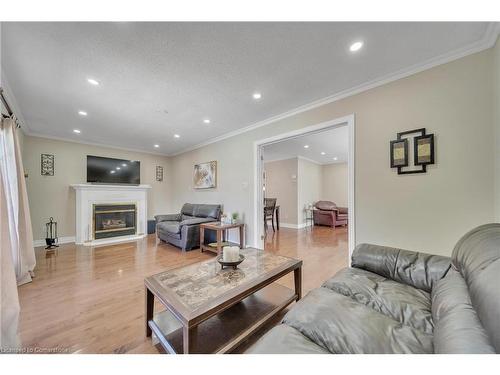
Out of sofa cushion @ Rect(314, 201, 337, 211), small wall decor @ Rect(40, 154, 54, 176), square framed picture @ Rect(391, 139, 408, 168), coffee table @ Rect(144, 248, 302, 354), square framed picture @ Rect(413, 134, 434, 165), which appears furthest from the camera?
sofa cushion @ Rect(314, 201, 337, 211)

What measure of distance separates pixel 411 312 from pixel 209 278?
131 cm

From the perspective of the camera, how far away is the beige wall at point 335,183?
7088mm

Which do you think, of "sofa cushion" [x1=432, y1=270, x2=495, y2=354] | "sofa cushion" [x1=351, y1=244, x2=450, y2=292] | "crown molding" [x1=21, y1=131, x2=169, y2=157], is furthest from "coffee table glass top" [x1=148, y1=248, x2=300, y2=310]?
"crown molding" [x1=21, y1=131, x2=169, y2=157]

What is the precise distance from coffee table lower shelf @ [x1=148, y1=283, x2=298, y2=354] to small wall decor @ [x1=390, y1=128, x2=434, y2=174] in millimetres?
1748

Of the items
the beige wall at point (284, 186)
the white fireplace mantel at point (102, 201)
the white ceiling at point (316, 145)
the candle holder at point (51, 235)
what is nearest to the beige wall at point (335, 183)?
the white ceiling at point (316, 145)

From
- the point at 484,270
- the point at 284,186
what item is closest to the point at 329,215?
the point at 284,186

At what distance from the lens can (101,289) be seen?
2162 mm

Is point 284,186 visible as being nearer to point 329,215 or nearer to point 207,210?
point 329,215

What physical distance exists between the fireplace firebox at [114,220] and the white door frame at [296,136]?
11.2ft

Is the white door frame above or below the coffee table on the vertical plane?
above

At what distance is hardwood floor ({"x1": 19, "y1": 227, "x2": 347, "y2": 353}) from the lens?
1412mm

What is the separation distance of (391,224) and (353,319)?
4.91 feet

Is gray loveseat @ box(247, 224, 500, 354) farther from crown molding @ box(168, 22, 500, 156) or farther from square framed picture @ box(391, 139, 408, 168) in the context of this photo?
crown molding @ box(168, 22, 500, 156)
